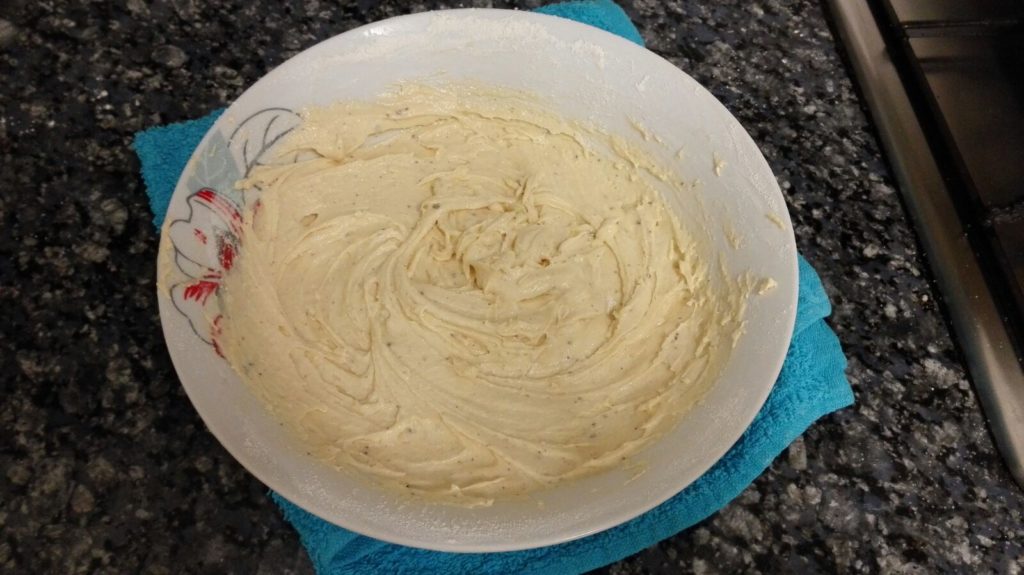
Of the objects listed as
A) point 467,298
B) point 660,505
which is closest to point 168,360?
point 467,298

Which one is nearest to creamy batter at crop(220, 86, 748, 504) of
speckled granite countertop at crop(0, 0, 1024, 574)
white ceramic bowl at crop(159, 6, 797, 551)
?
white ceramic bowl at crop(159, 6, 797, 551)

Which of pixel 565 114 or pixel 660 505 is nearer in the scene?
pixel 660 505

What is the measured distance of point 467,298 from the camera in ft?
3.87

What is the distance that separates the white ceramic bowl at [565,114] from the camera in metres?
0.86

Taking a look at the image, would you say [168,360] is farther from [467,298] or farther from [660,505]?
[660,505]

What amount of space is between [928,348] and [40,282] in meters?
1.57

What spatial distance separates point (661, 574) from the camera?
1043mm

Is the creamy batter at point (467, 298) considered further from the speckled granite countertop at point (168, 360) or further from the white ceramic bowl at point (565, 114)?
the speckled granite countertop at point (168, 360)

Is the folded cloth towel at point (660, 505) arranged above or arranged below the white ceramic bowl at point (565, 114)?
below

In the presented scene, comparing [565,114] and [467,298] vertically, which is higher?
[565,114]

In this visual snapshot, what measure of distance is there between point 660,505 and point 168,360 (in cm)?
82

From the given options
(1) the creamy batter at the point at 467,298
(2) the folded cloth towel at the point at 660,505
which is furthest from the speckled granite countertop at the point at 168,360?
(1) the creamy batter at the point at 467,298

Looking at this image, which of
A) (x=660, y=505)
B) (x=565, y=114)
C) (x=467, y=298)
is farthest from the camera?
(x=565, y=114)

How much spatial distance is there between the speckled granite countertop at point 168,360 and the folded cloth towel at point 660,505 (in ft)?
0.17
